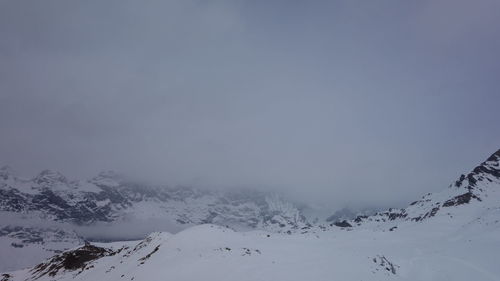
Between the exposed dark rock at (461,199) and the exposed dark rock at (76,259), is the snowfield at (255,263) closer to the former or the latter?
the exposed dark rock at (76,259)

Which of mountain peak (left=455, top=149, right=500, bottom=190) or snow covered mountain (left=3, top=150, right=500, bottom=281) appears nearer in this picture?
snow covered mountain (left=3, top=150, right=500, bottom=281)

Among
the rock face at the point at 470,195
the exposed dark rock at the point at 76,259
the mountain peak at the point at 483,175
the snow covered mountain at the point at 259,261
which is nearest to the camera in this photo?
the snow covered mountain at the point at 259,261

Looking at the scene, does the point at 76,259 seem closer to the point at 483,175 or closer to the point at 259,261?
the point at 259,261

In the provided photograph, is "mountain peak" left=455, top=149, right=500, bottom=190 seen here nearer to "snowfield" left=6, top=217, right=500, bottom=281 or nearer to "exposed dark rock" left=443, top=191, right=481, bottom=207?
"exposed dark rock" left=443, top=191, right=481, bottom=207

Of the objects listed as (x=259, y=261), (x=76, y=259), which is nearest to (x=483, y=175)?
(x=76, y=259)

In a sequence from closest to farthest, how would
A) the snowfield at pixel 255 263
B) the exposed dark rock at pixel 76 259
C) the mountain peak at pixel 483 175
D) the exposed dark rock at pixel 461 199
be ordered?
1. the snowfield at pixel 255 263
2. the exposed dark rock at pixel 76 259
3. the exposed dark rock at pixel 461 199
4. the mountain peak at pixel 483 175

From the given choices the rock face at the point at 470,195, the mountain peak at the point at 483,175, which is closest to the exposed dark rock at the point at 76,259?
the rock face at the point at 470,195

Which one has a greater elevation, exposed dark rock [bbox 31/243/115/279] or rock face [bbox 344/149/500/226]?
rock face [bbox 344/149/500/226]

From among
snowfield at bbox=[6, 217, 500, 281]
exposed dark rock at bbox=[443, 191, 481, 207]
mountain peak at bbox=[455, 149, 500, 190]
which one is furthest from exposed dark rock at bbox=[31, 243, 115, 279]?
mountain peak at bbox=[455, 149, 500, 190]

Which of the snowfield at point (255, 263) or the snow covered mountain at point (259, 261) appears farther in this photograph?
the snow covered mountain at point (259, 261)

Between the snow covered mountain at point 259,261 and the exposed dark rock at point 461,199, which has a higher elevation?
the exposed dark rock at point 461,199

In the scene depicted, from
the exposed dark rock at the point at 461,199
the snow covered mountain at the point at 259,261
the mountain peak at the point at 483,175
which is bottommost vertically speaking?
the snow covered mountain at the point at 259,261

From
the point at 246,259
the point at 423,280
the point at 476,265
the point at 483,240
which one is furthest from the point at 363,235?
the point at 246,259

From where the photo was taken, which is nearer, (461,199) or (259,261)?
(259,261)
